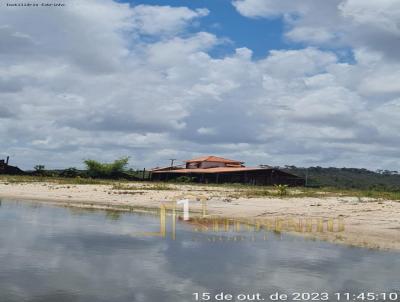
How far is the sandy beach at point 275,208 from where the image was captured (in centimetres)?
1778

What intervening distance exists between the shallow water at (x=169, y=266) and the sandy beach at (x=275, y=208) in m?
2.37

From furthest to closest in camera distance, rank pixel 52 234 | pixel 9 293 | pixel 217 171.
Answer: pixel 217 171 < pixel 52 234 < pixel 9 293

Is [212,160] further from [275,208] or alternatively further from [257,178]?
[275,208]

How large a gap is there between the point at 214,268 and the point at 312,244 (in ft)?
15.7

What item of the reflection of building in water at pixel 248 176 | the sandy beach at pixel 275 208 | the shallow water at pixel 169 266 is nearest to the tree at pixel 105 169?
the reflection of building in water at pixel 248 176

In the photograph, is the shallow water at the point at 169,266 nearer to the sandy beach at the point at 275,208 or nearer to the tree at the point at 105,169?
→ the sandy beach at the point at 275,208

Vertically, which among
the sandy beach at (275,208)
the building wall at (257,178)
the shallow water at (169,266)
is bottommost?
the shallow water at (169,266)

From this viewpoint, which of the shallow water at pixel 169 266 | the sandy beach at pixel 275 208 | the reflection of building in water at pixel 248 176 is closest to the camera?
the shallow water at pixel 169 266

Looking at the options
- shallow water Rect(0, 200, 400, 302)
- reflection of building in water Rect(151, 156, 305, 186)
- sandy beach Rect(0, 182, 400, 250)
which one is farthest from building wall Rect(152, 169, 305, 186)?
shallow water Rect(0, 200, 400, 302)

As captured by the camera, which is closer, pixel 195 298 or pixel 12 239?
pixel 195 298

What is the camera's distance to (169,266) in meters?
12.0

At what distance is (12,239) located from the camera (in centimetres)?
1541

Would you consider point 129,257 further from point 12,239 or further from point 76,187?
point 76,187

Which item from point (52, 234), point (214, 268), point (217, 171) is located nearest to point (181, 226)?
point (52, 234)
